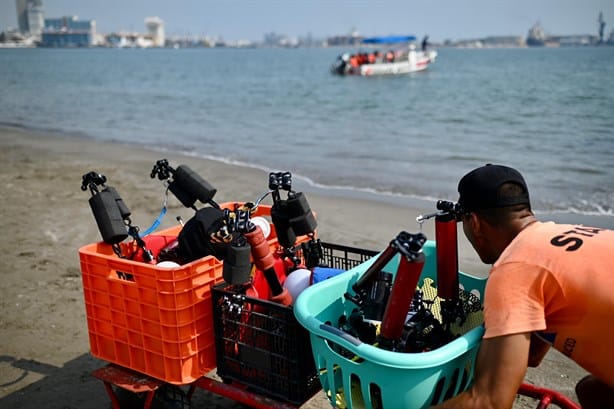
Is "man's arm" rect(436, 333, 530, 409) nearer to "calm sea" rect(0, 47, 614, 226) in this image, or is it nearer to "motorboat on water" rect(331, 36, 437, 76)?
"calm sea" rect(0, 47, 614, 226)

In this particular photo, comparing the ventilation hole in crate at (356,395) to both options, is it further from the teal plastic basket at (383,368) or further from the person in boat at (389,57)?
the person in boat at (389,57)

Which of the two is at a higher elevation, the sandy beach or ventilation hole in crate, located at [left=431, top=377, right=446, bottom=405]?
ventilation hole in crate, located at [left=431, top=377, right=446, bottom=405]

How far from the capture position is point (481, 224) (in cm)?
250

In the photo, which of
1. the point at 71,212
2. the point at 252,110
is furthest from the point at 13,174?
the point at 252,110

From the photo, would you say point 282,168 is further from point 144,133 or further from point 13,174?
point 144,133

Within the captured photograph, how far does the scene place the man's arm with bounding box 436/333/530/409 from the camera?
2.11 meters

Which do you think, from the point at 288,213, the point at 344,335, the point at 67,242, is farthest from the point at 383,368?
the point at 67,242

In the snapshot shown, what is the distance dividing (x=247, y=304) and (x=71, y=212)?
606 cm

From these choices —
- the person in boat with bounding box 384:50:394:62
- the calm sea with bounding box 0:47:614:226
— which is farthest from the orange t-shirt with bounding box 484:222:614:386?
the person in boat with bounding box 384:50:394:62

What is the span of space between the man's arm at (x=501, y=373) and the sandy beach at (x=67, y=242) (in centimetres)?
192

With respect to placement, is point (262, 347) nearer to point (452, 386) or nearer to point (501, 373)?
point (452, 386)

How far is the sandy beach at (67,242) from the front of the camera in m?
4.22

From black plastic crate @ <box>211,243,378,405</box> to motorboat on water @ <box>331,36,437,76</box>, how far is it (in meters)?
50.5

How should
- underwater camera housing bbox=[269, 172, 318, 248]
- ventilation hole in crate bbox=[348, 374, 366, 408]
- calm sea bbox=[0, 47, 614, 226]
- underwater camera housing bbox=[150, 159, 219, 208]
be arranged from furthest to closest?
calm sea bbox=[0, 47, 614, 226] → underwater camera housing bbox=[150, 159, 219, 208] → underwater camera housing bbox=[269, 172, 318, 248] → ventilation hole in crate bbox=[348, 374, 366, 408]
